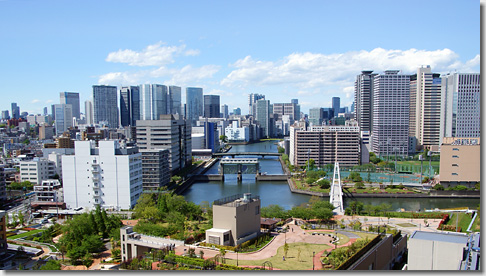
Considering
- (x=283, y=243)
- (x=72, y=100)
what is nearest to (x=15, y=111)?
(x=72, y=100)

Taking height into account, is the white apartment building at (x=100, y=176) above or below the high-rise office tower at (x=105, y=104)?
below

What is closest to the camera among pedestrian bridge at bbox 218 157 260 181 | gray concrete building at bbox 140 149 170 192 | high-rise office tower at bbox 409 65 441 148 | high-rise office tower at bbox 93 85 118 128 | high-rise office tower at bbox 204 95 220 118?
gray concrete building at bbox 140 149 170 192

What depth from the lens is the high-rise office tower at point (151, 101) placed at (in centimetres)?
3459

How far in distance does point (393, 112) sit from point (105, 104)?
24.9 m

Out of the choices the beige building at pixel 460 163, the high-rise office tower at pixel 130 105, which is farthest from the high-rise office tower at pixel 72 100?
the beige building at pixel 460 163

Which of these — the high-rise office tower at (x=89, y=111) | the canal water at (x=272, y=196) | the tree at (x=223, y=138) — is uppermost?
the high-rise office tower at (x=89, y=111)

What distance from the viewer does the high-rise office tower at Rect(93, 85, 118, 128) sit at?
3434 cm

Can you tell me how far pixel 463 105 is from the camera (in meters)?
18.8

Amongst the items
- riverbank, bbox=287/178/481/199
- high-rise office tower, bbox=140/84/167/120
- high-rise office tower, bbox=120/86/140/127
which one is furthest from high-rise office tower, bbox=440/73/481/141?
high-rise office tower, bbox=120/86/140/127

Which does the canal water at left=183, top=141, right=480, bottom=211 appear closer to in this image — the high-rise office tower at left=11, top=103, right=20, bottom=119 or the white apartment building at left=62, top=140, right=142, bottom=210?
the white apartment building at left=62, top=140, right=142, bottom=210

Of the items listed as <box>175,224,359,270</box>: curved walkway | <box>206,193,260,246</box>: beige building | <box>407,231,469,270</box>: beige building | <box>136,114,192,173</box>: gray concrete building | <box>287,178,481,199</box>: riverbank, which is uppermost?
<box>136,114,192,173</box>: gray concrete building

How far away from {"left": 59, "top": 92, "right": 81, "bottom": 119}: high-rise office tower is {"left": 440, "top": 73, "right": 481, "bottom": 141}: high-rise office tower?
98.6ft

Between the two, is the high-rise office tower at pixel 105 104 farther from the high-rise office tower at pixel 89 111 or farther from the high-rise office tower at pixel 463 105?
the high-rise office tower at pixel 463 105

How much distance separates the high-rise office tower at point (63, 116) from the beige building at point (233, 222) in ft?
98.4
